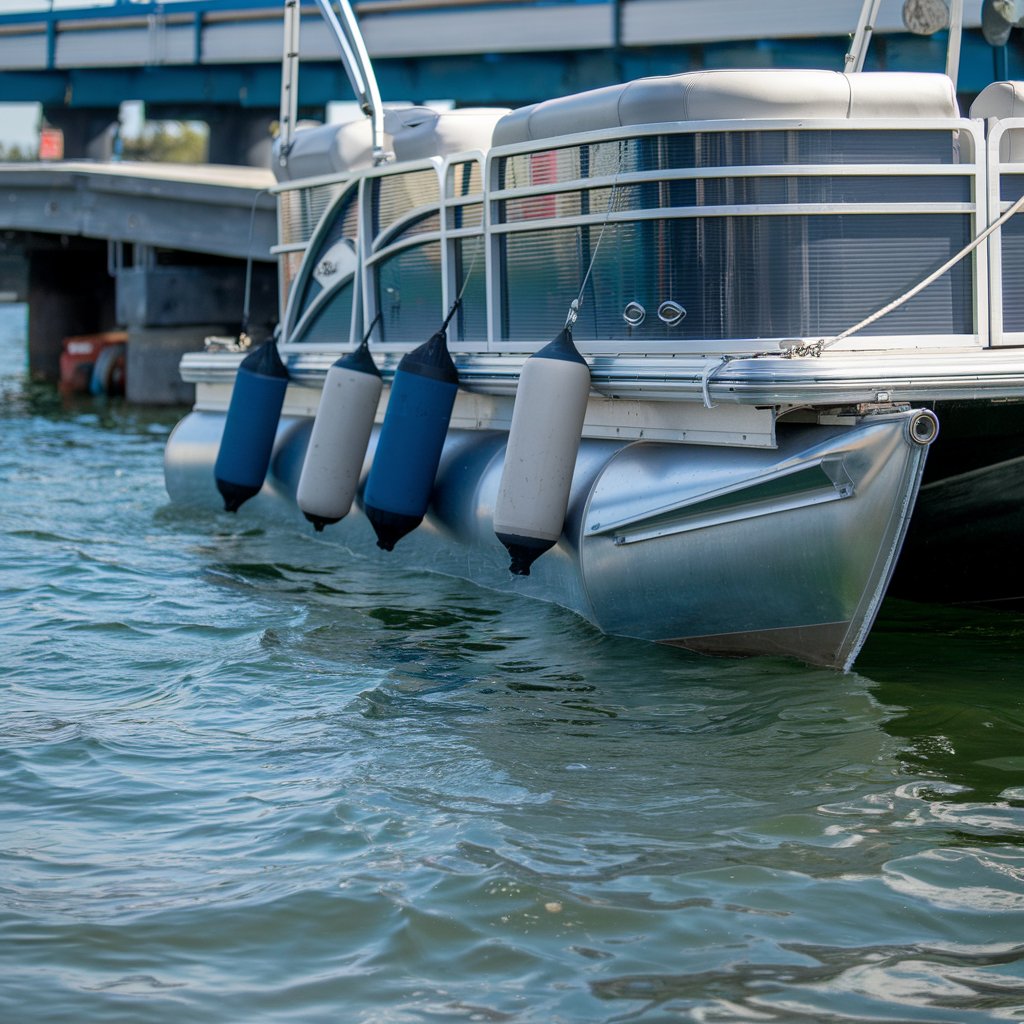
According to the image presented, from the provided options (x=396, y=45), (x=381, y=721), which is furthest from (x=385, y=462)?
(x=396, y=45)

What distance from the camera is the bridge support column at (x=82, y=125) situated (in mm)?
35469

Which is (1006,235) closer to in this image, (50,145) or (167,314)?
(167,314)

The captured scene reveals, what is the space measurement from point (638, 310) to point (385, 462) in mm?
1785

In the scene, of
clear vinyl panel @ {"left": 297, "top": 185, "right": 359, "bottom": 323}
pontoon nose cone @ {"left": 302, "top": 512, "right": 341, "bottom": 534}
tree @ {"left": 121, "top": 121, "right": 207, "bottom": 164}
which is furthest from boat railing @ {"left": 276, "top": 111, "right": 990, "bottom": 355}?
tree @ {"left": 121, "top": 121, "right": 207, "bottom": 164}

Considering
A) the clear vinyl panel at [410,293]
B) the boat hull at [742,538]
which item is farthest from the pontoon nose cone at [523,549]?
the clear vinyl panel at [410,293]

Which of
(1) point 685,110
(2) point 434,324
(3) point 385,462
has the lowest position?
(3) point 385,462

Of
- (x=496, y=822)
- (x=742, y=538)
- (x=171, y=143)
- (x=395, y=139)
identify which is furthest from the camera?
(x=171, y=143)

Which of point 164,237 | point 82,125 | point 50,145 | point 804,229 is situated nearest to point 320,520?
point 804,229

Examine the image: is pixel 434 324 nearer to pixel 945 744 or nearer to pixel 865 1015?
pixel 945 744

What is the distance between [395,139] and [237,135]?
81.8 feet

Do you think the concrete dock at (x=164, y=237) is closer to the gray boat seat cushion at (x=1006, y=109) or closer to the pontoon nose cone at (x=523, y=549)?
the pontoon nose cone at (x=523, y=549)

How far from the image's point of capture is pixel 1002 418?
6.70 m

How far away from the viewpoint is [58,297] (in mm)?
28625

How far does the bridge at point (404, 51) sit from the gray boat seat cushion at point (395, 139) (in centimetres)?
927
